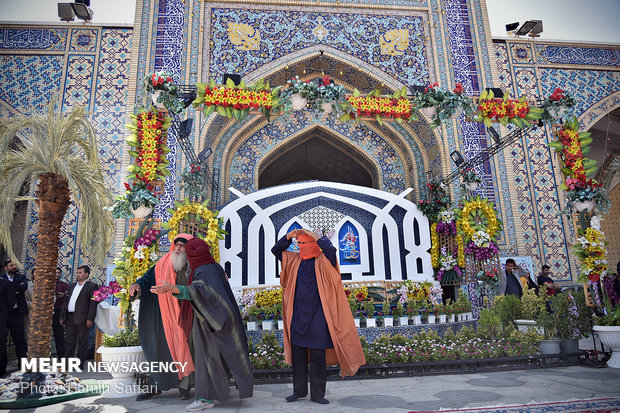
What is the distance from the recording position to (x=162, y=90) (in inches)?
201

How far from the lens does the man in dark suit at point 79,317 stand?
6340mm

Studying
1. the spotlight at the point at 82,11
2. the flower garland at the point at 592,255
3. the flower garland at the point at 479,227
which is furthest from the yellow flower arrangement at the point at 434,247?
the spotlight at the point at 82,11

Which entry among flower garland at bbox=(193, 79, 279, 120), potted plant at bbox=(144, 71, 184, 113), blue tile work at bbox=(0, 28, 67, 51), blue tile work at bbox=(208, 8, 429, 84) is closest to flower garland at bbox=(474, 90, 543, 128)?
flower garland at bbox=(193, 79, 279, 120)

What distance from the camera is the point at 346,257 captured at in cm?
891

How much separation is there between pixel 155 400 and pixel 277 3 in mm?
8843

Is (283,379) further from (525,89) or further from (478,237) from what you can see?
(525,89)

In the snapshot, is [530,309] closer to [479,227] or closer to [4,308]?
[479,227]

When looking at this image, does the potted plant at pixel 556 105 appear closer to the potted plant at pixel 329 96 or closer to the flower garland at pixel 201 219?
the potted plant at pixel 329 96

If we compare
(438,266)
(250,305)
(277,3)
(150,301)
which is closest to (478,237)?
Answer: (438,266)

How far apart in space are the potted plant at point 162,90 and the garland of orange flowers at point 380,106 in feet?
6.99

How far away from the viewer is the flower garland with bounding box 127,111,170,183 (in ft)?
16.0

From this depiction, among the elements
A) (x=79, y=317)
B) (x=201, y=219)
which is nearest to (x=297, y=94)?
(x=201, y=219)

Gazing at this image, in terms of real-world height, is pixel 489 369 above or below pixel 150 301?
below

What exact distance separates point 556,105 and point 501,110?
710 millimetres
